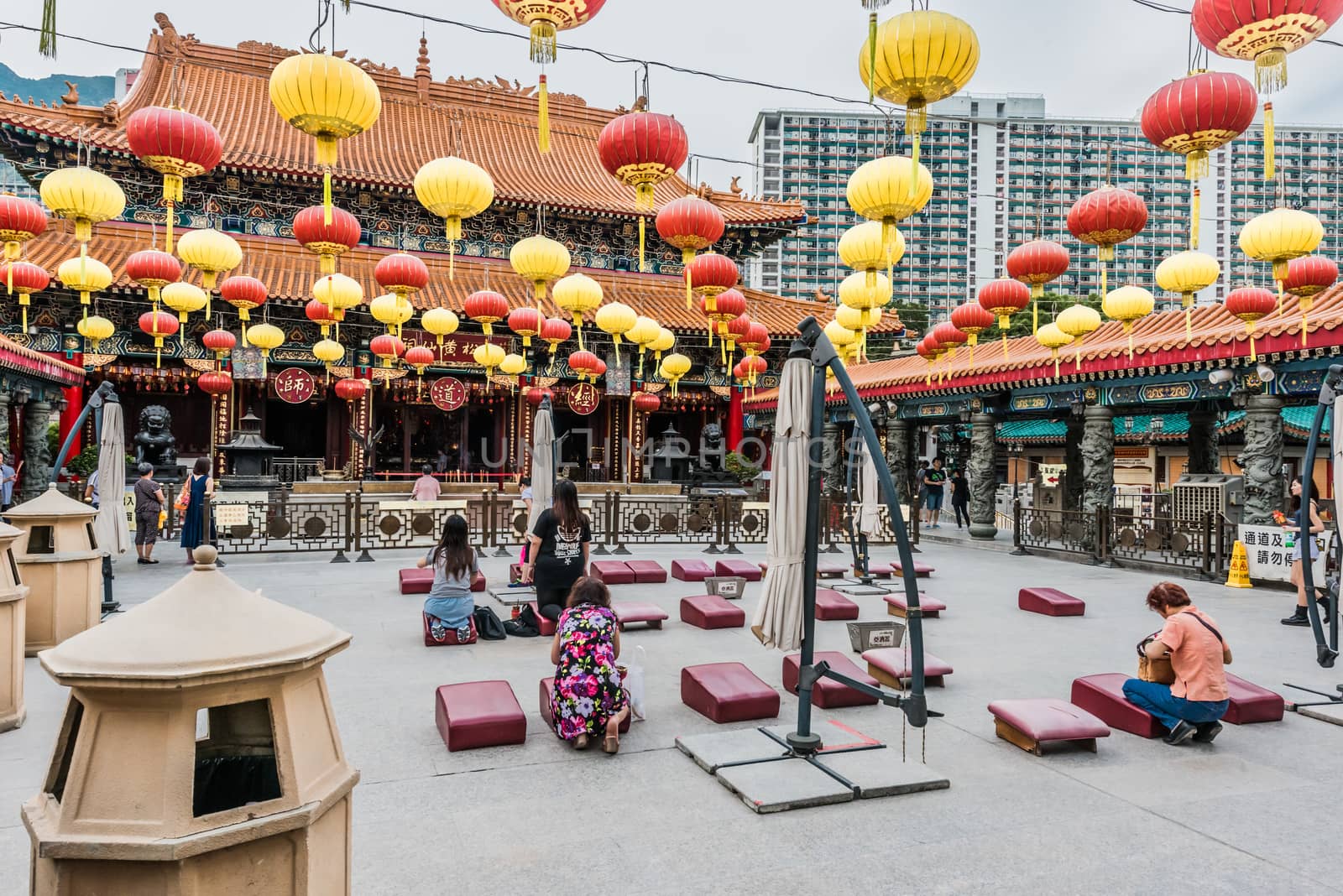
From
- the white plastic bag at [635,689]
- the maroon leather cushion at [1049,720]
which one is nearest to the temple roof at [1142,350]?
the maroon leather cushion at [1049,720]

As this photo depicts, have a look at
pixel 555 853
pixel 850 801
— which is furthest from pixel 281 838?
pixel 850 801

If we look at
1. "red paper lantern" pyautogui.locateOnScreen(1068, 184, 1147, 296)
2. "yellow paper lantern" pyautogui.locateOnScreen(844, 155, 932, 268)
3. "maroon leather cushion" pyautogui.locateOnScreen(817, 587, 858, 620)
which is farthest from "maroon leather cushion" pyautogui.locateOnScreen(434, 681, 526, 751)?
"red paper lantern" pyautogui.locateOnScreen(1068, 184, 1147, 296)

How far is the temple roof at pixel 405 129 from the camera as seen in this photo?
20984 mm

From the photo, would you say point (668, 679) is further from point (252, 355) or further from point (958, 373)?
point (252, 355)

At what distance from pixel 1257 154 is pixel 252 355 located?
103 meters

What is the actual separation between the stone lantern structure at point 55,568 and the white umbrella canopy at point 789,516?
18.0 ft

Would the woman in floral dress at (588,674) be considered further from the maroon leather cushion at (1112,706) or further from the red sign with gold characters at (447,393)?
the red sign with gold characters at (447,393)

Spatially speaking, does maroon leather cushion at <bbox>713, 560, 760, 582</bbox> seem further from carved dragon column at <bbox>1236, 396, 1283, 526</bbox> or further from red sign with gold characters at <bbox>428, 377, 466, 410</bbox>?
red sign with gold characters at <bbox>428, 377, 466, 410</bbox>

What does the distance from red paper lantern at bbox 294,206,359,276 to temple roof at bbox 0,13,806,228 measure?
12156 mm

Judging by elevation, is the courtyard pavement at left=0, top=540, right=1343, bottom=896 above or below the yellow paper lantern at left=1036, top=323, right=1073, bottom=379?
below

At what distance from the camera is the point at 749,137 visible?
98.4 meters

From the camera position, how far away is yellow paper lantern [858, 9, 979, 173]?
18.1 feet

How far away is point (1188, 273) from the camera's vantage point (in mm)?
10227

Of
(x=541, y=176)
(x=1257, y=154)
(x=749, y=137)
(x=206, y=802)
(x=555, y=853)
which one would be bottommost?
(x=555, y=853)
